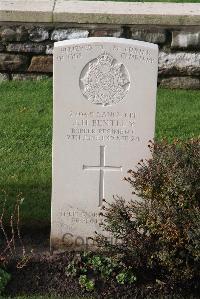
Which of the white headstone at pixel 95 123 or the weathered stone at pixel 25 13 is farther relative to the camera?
the weathered stone at pixel 25 13

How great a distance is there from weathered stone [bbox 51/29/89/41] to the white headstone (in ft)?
9.76

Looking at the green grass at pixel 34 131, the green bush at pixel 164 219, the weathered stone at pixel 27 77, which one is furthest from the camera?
the weathered stone at pixel 27 77

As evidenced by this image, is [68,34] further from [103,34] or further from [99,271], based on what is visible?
[99,271]

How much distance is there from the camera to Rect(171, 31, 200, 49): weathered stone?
804 centimetres

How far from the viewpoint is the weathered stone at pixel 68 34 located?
8.09 metres

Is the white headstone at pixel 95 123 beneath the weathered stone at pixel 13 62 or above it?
beneath

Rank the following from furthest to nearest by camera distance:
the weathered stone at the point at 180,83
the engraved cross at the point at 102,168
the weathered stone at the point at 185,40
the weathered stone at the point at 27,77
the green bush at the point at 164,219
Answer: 1. the weathered stone at the point at 27,77
2. the weathered stone at the point at 180,83
3. the weathered stone at the point at 185,40
4. the engraved cross at the point at 102,168
5. the green bush at the point at 164,219

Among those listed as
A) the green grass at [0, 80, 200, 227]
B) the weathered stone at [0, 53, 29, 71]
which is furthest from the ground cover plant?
the weathered stone at [0, 53, 29, 71]

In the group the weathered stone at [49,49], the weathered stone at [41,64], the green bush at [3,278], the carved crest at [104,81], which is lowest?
the green bush at [3,278]

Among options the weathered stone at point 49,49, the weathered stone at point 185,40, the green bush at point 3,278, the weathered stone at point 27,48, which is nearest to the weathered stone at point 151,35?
the weathered stone at point 185,40

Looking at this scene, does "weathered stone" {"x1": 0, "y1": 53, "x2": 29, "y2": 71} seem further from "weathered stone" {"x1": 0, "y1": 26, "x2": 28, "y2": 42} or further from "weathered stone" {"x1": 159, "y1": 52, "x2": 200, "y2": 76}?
"weathered stone" {"x1": 159, "y1": 52, "x2": 200, "y2": 76}

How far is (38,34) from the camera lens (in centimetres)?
816

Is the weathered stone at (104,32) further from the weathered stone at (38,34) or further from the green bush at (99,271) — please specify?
the green bush at (99,271)

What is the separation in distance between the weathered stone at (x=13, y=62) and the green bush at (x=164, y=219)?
3.42 metres
